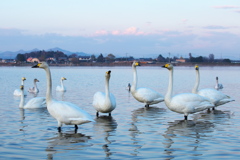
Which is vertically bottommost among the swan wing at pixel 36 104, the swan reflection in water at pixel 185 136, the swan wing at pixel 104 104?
the swan reflection in water at pixel 185 136

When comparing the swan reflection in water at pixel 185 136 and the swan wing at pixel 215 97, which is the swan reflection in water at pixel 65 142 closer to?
the swan reflection in water at pixel 185 136

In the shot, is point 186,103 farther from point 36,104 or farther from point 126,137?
point 36,104

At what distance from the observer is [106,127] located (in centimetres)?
1106

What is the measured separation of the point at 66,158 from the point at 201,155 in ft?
8.83

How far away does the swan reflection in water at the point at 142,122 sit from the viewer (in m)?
9.09

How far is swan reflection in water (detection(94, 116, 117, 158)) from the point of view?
863cm

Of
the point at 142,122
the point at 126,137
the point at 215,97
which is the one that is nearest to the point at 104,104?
the point at 142,122

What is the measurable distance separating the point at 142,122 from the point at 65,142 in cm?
353

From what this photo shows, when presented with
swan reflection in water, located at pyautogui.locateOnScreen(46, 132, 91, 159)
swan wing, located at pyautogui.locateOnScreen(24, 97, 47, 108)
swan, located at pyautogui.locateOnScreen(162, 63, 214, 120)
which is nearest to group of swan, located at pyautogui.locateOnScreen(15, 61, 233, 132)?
swan, located at pyautogui.locateOnScreen(162, 63, 214, 120)

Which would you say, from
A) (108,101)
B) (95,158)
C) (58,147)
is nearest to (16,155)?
(58,147)

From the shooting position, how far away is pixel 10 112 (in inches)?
565

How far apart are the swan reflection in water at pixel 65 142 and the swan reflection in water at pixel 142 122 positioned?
1158 mm

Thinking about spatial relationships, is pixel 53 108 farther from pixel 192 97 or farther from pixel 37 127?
pixel 192 97

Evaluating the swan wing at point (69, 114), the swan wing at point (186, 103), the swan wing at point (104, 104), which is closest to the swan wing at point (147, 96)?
the swan wing at point (104, 104)
